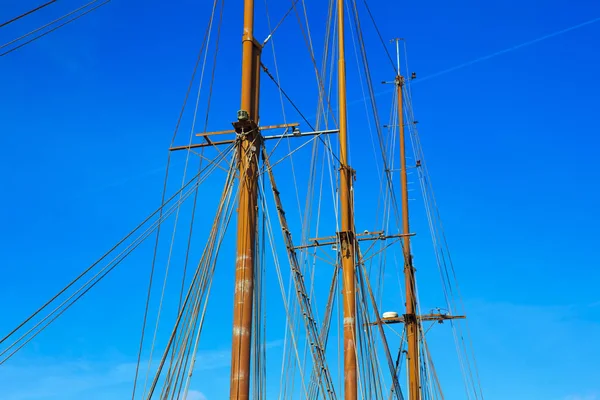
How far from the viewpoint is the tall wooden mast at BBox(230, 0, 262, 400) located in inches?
944

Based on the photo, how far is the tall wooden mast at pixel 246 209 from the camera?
24.0 metres

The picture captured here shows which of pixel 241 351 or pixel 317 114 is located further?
pixel 317 114

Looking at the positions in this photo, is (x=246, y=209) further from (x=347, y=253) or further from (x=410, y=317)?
(x=410, y=317)

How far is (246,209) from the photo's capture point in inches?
1041

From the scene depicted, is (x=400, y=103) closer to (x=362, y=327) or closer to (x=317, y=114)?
(x=317, y=114)

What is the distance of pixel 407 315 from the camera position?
58.8 metres

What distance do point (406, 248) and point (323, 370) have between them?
28.1 m

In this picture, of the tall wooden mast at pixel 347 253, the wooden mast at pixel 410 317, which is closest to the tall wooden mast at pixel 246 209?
the tall wooden mast at pixel 347 253

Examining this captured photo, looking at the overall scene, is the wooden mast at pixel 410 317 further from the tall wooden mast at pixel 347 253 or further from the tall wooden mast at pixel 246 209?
the tall wooden mast at pixel 246 209

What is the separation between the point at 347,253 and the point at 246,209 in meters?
14.7

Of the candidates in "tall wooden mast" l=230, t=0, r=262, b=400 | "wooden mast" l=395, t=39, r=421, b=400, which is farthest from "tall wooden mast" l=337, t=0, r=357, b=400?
"wooden mast" l=395, t=39, r=421, b=400

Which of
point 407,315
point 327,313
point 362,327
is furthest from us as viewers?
point 407,315

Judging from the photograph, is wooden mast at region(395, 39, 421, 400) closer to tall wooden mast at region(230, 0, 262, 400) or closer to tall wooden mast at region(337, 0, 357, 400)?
tall wooden mast at region(337, 0, 357, 400)

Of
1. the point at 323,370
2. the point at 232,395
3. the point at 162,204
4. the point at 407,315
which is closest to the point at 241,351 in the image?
the point at 232,395
